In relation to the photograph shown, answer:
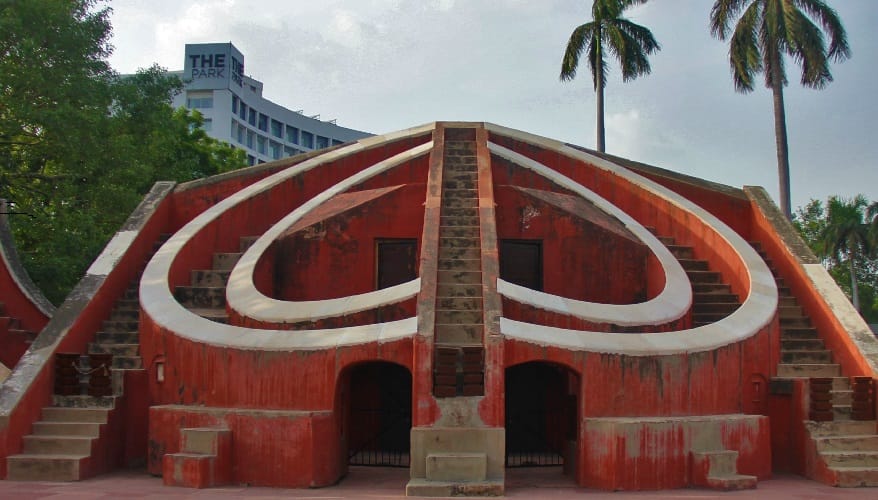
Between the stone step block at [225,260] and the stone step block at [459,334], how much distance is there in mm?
3861

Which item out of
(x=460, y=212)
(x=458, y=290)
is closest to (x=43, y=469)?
(x=458, y=290)

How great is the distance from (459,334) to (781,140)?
11.1m

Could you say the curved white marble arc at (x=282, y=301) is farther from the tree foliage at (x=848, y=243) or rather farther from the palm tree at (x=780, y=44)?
the tree foliage at (x=848, y=243)

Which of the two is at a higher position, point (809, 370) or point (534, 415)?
point (809, 370)

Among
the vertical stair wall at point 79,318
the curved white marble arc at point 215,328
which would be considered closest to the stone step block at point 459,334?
the curved white marble arc at point 215,328

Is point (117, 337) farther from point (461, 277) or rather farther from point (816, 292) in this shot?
point (816, 292)

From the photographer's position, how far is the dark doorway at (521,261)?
32.2ft

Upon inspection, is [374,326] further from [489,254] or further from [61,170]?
[61,170]

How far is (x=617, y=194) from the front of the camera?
452 inches

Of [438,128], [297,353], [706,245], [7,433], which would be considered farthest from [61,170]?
[706,245]

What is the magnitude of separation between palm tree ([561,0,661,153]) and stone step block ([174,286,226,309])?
12601mm

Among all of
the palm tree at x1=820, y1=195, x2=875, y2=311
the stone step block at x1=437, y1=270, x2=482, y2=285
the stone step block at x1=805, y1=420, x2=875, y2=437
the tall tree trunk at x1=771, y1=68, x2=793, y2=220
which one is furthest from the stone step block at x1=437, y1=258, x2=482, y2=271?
the palm tree at x1=820, y1=195, x2=875, y2=311

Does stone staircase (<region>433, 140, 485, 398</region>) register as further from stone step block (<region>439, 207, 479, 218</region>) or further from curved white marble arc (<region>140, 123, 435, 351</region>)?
curved white marble arc (<region>140, 123, 435, 351</region>)

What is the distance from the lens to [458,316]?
7191mm
